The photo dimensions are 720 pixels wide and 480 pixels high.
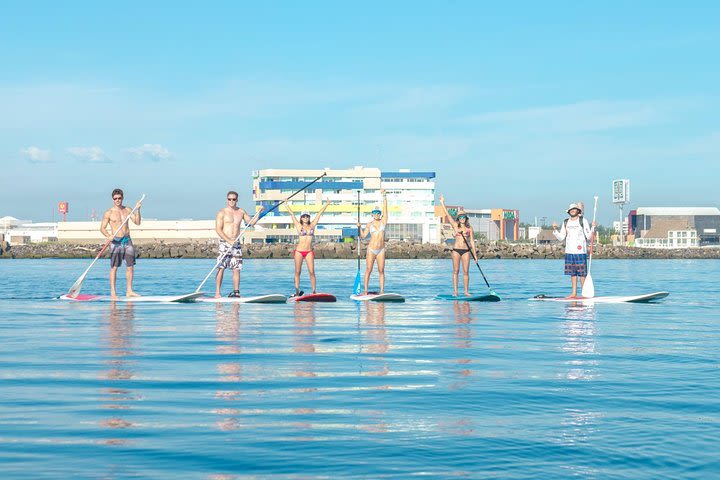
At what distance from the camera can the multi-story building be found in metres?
178

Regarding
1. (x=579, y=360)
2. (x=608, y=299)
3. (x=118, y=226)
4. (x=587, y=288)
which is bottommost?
(x=579, y=360)

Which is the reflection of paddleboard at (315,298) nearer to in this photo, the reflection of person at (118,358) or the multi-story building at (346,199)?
the reflection of person at (118,358)

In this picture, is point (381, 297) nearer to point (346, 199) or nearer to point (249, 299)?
point (249, 299)

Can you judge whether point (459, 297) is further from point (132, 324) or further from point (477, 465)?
point (477, 465)

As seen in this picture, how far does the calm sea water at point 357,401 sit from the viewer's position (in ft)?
19.7

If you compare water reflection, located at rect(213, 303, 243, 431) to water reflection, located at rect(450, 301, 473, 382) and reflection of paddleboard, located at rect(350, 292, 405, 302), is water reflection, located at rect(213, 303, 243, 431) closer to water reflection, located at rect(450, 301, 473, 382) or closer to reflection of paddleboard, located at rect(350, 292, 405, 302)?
water reflection, located at rect(450, 301, 473, 382)

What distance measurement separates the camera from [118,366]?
1032cm

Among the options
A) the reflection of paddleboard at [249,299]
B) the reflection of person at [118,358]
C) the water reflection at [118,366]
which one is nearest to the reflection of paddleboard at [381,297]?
the reflection of paddleboard at [249,299]

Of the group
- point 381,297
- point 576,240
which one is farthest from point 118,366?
point 576,240

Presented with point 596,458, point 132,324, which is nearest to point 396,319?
point 132,324

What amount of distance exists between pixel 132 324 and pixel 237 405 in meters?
8.66

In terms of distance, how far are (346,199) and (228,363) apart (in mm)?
171476

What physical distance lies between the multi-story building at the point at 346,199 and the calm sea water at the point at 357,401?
6334 inches

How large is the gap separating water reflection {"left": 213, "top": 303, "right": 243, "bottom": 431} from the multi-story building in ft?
514
